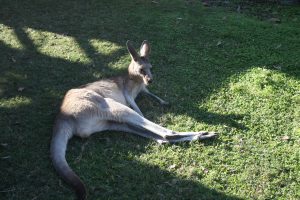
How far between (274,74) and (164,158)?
2.53 metres

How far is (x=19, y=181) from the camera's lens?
421 centimetres

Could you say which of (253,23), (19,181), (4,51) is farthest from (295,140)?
(4,51)

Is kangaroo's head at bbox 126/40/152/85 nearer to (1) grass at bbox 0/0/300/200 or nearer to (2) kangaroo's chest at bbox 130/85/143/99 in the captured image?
(2) kangaroo's chest at bbox 130/85/143/99

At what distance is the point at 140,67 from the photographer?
18.3ft

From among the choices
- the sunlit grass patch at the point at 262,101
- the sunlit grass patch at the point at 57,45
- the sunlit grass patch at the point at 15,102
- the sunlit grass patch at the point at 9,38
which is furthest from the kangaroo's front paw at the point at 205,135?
the sunlit grass patch at the point at 9,38

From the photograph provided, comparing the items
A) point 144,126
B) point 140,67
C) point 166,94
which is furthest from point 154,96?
point 144,126

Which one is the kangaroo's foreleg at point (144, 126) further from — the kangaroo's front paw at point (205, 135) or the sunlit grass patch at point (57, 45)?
the sunlit grass patch at point (57, 45)

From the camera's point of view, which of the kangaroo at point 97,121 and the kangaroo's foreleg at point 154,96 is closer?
the kangaroo at point 97,121

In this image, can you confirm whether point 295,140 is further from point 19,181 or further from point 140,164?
point 19,181

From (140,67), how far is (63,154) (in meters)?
1.81

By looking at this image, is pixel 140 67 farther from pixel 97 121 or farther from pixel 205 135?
pixel 205 135

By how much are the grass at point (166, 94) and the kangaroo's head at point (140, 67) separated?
347mm

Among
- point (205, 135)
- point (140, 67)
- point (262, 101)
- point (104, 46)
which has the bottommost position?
point (104, 46)

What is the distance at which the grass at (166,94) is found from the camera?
13.9ft
